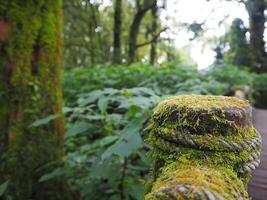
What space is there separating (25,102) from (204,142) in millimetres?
3151

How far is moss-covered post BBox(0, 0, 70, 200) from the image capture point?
3961mm

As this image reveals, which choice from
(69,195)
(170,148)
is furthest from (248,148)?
(69,195)

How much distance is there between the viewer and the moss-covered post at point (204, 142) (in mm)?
1100

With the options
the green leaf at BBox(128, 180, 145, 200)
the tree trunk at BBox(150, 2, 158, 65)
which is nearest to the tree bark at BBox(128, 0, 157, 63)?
the tree trunk at BBox(150, 2, 158, 65)

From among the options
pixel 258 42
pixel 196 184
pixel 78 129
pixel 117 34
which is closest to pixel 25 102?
pixel 78 129

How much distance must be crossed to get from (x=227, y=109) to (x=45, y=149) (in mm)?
3169

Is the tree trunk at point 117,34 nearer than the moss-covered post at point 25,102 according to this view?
No

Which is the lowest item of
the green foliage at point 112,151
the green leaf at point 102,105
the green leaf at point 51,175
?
the green leaf at point 51,175

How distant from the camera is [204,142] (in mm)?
1184

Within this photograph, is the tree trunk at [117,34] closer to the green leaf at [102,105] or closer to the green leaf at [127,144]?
the green leaf at [102,105]

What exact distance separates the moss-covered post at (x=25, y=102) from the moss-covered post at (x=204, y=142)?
2.82m

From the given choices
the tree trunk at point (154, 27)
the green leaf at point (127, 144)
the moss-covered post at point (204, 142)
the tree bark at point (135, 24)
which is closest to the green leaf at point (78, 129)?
the green leaf at point (127, 144)

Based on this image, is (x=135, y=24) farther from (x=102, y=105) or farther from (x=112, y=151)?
(x=112, y=151)

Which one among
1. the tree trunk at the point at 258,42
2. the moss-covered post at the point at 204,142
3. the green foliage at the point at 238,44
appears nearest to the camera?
the moss-covered post at the point at 204,142
